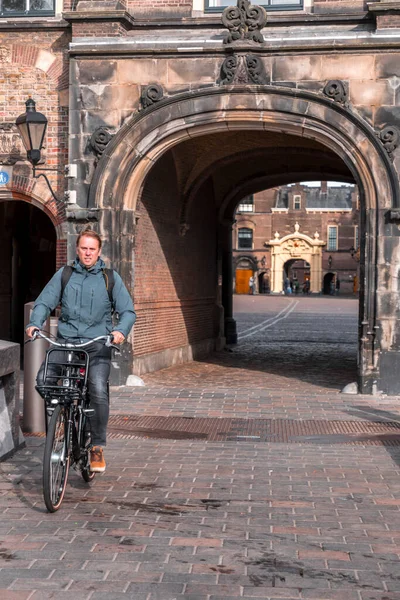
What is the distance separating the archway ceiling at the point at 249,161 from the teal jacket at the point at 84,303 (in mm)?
8813

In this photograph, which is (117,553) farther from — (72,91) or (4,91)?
(4,91)

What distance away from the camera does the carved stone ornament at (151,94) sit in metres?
12.6

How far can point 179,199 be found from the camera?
643 inches

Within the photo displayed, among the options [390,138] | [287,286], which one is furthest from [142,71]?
[287,286]

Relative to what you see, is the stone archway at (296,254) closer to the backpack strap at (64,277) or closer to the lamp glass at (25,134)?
the lamp glass at (25,134)

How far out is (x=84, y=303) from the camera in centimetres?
647

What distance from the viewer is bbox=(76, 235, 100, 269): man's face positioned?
6.42m

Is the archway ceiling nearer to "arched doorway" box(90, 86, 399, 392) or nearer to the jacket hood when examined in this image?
"arched doorway" box(90, 86, 399, 392)

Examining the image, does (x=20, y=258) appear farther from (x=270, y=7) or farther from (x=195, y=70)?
(x=270, y=7)

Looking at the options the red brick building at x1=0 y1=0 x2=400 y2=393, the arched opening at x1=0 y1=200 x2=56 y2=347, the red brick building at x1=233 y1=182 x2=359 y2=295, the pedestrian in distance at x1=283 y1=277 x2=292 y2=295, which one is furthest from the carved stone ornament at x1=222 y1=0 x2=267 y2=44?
the red brick building at x1=233 y1=182 x2=359 y2=295

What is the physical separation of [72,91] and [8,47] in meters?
1.49

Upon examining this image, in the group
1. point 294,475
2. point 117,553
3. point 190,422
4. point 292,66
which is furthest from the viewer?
point 292,66

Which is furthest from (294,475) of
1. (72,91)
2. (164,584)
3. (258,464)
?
(72,91)

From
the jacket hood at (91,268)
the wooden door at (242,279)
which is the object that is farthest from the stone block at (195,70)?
the wooden door at (242,279)
